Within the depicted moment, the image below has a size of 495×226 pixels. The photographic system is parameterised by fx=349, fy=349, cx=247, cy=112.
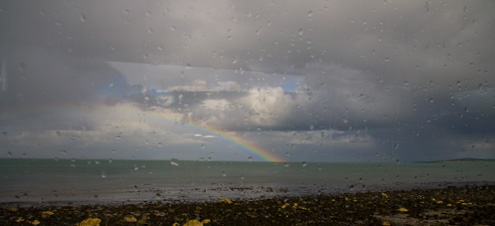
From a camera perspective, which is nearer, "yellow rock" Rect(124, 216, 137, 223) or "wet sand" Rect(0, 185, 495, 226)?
"wet sand" Rect(0, 185, 495, 226)

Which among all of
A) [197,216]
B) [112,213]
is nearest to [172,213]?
[197,216]

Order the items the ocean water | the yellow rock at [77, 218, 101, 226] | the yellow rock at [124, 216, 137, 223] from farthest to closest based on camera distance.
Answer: the ocean water
the yellow rock at [124, 216, 137, 223]
the yellow rock at [77, 218, 101, 226]

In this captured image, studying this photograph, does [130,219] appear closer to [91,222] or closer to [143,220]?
[143,220]

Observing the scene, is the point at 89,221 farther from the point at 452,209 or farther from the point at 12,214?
the point at 452,209

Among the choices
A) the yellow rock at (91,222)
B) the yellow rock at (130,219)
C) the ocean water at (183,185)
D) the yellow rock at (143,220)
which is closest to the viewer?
the yellow rock at (91,222)

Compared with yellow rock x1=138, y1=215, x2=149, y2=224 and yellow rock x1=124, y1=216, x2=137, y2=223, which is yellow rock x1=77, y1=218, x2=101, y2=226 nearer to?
yellow rock x1=124, y1=216, x2=137, y2=223

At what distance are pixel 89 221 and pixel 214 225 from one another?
296 cm

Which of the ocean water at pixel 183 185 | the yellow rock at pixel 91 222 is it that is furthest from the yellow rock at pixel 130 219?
the ocean water at pixel 183 185

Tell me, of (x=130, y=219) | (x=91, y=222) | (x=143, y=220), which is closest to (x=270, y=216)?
(x=143, y=220)

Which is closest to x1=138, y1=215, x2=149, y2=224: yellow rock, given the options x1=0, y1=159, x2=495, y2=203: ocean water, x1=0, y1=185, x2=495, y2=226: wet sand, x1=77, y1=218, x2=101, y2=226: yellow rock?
x1=0, y1=185, x2=495, y2=226: wet sand

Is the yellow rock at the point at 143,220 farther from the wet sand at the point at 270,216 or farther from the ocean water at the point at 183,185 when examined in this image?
the ocean water at the point at 183,185

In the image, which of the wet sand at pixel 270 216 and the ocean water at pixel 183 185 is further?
the ocean water at pixel 183 185

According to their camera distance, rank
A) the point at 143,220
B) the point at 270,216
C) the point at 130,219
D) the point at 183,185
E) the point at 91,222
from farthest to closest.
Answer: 1. the point at 183,185
2. the point at 270,216
3. the point at 130,219
4. the point at 143,220
5. the point at 91,222

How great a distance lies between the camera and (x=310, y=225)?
25.4 feet
